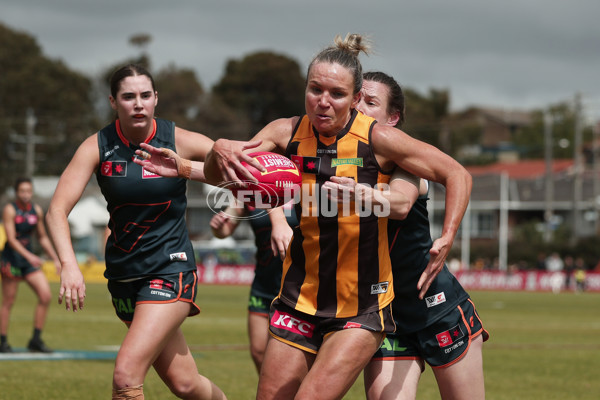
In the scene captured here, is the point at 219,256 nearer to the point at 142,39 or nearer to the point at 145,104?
the point at 142,39

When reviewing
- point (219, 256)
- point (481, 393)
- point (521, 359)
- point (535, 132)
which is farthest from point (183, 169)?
point (535, 132)

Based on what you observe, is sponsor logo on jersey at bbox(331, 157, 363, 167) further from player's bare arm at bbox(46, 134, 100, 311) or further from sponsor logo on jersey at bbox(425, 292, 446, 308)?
player's bare arm at bbox(46, 134, 100, 311)

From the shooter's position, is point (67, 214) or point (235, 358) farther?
point (235, 358)

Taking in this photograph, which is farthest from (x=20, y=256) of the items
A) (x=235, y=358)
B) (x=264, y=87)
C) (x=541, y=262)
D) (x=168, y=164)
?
(x=264, y=87)

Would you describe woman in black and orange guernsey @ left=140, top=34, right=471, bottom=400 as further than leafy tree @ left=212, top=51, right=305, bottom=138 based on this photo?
No

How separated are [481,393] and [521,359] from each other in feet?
27.5

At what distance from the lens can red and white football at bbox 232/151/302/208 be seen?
4.95 m

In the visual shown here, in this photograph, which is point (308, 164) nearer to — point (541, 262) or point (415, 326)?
point (415, 326)

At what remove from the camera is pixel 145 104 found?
6.40 meters

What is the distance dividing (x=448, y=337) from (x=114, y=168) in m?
2.64

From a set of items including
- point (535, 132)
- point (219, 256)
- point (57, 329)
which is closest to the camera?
point (57, 329)

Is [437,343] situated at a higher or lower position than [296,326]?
lower

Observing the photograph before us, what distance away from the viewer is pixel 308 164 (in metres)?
5.19

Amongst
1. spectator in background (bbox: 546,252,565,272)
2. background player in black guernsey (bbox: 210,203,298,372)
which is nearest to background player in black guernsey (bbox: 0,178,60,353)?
background player in black guernsey (bbox: 210,203,298,372)
